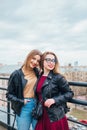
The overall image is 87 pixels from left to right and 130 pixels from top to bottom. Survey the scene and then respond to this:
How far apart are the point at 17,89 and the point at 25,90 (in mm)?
101

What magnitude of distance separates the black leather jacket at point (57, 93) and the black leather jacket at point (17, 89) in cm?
34

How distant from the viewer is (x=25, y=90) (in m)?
2.77

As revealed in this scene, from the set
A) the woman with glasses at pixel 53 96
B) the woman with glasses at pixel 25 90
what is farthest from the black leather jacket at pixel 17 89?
the woman with glasses at pixel 53 96

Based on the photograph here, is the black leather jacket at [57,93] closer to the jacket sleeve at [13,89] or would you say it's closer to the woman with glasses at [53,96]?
the woman with glasses at [53,96]

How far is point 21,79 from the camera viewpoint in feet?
9.17

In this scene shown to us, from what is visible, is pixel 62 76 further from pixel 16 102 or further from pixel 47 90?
pixel 16 102

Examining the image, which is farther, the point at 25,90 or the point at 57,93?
the point at 25,90

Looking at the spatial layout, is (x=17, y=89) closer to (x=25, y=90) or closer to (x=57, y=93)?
(x=25, y=90)

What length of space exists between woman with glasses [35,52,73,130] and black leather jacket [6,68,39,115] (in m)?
0.25

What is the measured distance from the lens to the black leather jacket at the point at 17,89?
9.08ft

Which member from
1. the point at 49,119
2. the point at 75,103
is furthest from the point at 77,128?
the point at 49,119

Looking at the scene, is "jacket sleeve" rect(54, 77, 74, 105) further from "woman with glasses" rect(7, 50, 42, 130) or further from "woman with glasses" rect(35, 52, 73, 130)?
"woman with glasses" rect(7, 50, 42, 130)

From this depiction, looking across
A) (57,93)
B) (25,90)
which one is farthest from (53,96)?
(25,90)

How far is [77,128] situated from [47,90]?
68 centimetres
